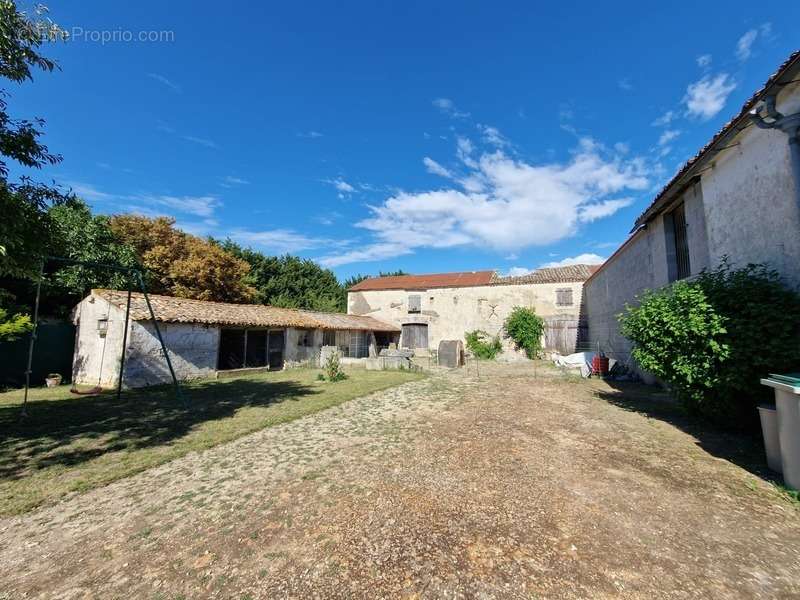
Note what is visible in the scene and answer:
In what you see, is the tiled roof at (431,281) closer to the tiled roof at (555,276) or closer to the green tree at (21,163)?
the tiled roof at (555,276)

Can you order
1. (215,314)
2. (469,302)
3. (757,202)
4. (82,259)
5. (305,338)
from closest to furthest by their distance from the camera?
(757,202) → (215,314) → (82,259) → (305,338) → (469,302)

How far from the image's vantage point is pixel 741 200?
5.96 metres

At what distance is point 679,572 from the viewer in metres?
2.52

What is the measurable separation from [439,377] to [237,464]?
367 inches

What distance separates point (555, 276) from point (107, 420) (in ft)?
72.1

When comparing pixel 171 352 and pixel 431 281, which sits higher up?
pixel 431 281

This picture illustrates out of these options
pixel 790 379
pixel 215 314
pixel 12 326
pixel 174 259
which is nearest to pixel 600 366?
pixel 790 379

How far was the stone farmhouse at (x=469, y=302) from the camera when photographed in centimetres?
2047

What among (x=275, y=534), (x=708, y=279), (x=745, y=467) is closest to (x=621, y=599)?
(x=275, y=534)

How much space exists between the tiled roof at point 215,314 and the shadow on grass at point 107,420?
110 inches

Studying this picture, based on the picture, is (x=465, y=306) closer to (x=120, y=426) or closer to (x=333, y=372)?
(x=333, y=372)

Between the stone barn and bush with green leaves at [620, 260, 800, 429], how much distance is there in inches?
559

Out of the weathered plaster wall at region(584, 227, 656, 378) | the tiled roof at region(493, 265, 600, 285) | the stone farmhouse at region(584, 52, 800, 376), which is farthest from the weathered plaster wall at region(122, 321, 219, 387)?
the tiled roof at region(493, 265, 600, 285)

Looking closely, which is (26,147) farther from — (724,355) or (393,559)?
(724,355)
